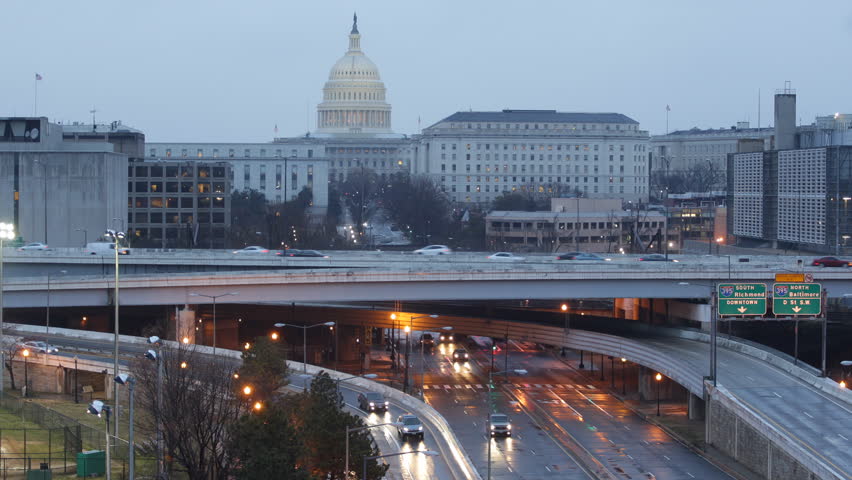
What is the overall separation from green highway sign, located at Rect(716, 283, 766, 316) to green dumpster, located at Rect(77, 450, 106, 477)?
88.4 ft

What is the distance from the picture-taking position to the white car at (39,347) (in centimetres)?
5072

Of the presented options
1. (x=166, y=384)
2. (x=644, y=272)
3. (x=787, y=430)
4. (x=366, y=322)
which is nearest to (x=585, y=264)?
(x=644, y=272)

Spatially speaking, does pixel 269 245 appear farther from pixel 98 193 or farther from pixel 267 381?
pixel 267 381

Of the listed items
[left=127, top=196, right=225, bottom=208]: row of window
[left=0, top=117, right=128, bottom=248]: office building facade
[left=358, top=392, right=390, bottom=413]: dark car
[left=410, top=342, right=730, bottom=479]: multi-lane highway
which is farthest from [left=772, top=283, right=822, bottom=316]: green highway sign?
[left=127, top=196, right=225, bottom=208]: row of window

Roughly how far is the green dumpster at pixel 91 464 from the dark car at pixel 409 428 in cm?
1149

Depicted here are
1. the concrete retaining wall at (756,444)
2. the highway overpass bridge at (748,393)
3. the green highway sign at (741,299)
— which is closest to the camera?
the concrete retaining wall at (756,444)

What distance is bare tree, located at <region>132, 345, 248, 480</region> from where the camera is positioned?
3428cm

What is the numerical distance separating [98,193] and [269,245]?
15.2 metres

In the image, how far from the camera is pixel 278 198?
16850 centimetres

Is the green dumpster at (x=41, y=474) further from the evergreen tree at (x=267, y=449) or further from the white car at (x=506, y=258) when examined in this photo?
the white car at (x=506, y=258)

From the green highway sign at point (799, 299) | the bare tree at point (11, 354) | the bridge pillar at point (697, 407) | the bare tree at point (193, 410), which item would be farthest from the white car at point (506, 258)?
the bare tree at point (193, 410)

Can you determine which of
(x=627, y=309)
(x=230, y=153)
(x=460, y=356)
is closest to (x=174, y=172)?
(x=230, y=153)

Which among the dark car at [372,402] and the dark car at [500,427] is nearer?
the dark car at [372,402]

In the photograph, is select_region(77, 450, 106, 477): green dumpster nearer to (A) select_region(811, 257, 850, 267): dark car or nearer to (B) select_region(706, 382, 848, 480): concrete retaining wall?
(B) select_region(706, 382, 848, 480): concrete retaining wall
